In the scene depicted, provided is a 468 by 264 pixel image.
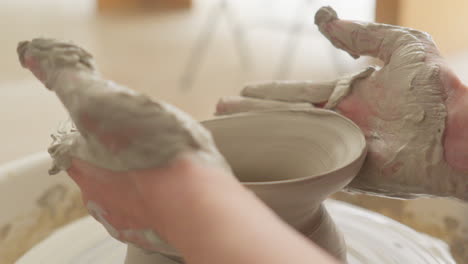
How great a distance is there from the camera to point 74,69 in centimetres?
75

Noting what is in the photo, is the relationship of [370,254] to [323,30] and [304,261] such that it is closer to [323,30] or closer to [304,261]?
[323,30]

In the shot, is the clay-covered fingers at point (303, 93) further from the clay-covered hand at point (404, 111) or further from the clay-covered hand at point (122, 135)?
the clay-covered hand at point (122, 135)

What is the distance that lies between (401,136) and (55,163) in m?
0.66

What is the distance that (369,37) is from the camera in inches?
47.3

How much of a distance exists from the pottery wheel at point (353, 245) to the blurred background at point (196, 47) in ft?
0.56

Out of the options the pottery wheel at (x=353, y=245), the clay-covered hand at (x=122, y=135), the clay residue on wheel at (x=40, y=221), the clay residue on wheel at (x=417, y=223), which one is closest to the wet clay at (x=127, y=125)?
the clay-covered hand at (x=122, y=135)

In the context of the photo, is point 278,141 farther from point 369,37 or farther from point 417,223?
point 417,223

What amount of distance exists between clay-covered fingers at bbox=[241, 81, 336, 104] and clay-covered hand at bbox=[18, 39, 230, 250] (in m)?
0.58

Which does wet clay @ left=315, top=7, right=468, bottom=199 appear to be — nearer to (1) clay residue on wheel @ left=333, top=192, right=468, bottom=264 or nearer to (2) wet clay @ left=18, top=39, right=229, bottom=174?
(1) clay residue on wheel @ left=333, top=192, right=468, bottom=264

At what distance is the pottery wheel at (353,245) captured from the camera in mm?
1204

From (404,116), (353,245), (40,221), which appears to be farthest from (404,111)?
(40,221)

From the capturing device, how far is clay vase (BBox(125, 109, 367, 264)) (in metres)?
0.85

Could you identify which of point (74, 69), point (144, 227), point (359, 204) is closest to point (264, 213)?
point (144, 227)

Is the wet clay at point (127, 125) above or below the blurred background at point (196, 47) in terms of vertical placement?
above
